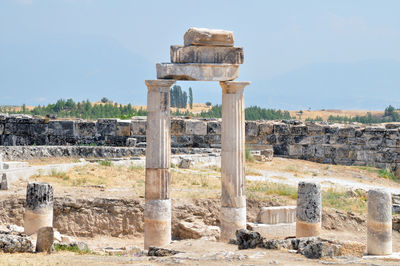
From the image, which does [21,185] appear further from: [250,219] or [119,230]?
[250,219]

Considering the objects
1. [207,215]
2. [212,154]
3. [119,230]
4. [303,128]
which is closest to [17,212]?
[119,230]

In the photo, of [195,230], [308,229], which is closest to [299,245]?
[308,229]

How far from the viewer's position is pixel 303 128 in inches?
1056

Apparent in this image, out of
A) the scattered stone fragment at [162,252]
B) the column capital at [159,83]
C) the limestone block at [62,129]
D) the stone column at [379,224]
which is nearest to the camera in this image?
the scattered stone fragment at [162,252]

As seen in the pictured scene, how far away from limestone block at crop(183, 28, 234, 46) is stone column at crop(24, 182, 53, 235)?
179 inches

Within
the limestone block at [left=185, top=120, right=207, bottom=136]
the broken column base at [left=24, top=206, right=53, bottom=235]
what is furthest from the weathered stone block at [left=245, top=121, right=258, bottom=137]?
the broken column base at [left=24, top=206, right=53, bottom=235]

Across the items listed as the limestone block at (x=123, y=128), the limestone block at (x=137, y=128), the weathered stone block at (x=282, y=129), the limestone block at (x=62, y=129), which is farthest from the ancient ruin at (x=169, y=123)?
the limestone block at (x=62, y=129)

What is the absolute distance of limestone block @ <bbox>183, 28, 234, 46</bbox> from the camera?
44.7 ft

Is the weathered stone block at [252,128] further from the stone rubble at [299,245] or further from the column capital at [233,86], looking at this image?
the stone rubble at [299,245]

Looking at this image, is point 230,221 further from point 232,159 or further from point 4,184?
point 4,184

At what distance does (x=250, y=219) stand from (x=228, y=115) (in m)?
4.02

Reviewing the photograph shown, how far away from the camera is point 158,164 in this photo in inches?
534

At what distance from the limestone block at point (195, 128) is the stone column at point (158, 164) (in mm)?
12780

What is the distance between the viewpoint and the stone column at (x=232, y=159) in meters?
13.9
